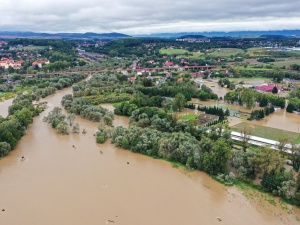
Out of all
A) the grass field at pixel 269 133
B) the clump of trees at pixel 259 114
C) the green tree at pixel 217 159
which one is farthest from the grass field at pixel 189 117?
the green tree at pixel 217 159

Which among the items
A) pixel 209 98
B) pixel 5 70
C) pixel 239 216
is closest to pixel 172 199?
pixel 239 216

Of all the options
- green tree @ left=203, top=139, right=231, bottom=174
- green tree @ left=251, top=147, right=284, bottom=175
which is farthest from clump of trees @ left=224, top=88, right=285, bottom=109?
green tree @ left=203, top=139, right=231, bottom=174

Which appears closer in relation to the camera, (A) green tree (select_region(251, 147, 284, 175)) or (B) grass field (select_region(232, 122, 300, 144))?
(A) green tree (select_region(251, 147, 284, 175))

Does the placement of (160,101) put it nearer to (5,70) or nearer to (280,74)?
(280,74)

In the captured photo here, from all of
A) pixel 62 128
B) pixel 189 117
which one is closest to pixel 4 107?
pixel 62 128

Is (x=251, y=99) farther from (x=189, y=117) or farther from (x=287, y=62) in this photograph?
(x=287, y=62)

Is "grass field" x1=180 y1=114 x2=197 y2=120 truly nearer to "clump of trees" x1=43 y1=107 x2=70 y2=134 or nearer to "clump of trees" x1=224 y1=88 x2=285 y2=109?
"clump of trees" x1=224 y1=88 x2=285 y2=109
